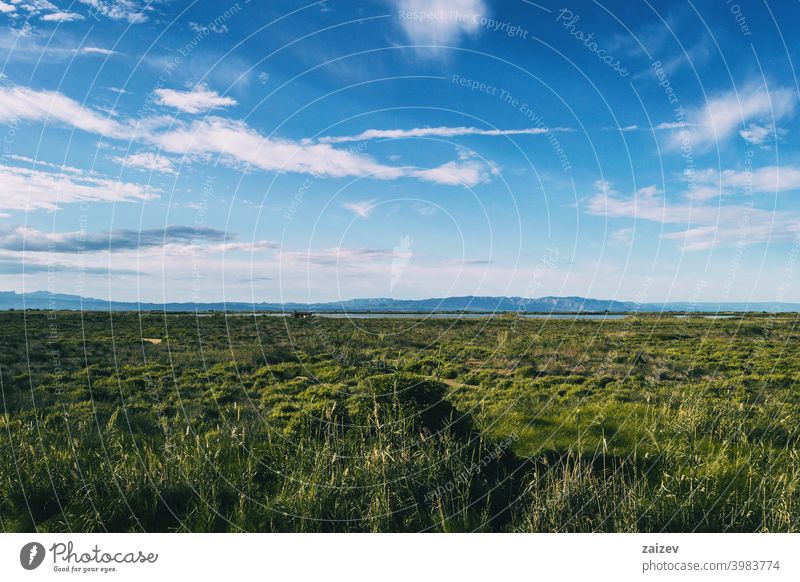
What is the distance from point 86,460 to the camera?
5.91 meters

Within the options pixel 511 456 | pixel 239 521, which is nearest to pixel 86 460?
pixel 239 521

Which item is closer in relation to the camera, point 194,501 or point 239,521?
point 239,521
